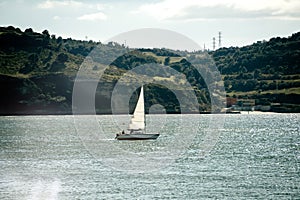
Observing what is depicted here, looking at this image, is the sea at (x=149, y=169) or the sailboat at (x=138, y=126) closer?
the sea at (x=149, y=169)

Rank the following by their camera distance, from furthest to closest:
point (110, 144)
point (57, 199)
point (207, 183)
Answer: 1. point (110, 144)
2. point (207, 183)
3. point (57, 199)

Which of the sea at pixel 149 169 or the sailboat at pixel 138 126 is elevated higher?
the sailboat at pixel 138 126

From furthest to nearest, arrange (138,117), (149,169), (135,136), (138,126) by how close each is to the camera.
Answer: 1. (138,126)
2. (138,117)
3. (135,136)
4. (149,169)

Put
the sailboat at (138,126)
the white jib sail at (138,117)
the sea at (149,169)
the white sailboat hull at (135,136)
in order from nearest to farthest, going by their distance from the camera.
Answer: the sea at (149,169)
the white sailboat hull at (135,136)
the sailboat at (138,126)
the white jib sail at (138,117)

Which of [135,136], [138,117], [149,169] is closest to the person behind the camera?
[149,169]

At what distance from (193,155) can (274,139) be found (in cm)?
5378

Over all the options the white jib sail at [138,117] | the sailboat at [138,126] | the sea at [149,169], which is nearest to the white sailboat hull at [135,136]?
the sailboat at [138,126]

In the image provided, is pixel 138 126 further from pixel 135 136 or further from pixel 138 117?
pixel 135 136

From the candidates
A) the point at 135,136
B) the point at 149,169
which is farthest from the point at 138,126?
the point at 149,169

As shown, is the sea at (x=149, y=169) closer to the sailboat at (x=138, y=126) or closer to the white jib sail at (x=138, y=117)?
the sailboat at (x=138, y=126)

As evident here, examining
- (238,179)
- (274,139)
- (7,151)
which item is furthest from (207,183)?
(274,139)

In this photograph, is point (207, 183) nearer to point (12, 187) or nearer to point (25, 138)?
point (12, 187)

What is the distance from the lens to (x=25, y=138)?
6983 inches

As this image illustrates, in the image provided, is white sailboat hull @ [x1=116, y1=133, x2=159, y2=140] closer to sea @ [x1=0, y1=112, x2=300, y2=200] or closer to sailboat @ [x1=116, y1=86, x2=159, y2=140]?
sailboat @ [x1=116, y1=86, x2=159, y2=140]
